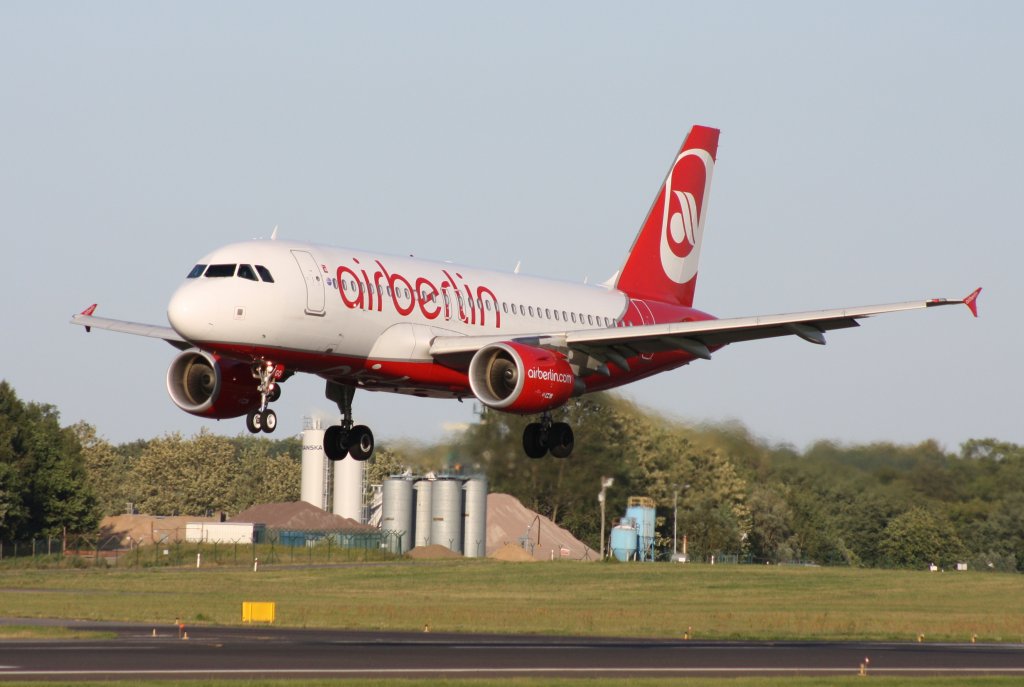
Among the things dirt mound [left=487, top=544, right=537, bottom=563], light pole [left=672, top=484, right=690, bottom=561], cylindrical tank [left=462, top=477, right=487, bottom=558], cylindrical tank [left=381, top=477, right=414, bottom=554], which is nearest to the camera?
light pole [left=672, top=484, right=690, bottom=561]

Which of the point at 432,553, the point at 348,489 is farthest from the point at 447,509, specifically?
the point at 348,489

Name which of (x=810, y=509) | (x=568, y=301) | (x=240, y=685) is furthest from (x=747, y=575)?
(x=240, y=685)

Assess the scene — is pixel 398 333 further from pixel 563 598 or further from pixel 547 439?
pixel 563 598

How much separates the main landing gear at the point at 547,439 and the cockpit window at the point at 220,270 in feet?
33.5

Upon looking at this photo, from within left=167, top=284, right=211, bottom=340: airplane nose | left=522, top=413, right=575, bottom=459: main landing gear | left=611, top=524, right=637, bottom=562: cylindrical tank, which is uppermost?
left=167, top=284, right=211, bottom=340: airplane nose

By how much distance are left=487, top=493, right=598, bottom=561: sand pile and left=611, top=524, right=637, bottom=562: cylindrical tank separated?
12.5 feet

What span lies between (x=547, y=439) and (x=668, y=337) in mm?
4415

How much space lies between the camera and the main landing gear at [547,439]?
44.4 metres

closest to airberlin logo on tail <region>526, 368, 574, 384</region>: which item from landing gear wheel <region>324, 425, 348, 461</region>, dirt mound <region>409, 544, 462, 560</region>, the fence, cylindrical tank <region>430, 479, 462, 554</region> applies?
landing gear wheel <region>324, 425, 348, 461</region>

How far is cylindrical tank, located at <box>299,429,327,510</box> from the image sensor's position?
124375mm

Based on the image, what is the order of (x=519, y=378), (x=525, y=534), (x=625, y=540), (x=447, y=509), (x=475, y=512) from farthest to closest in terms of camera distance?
(x=447, y=509), (x=475, y=512), (x=525, y=534), (x=625, y=540), (x=519, y=378)

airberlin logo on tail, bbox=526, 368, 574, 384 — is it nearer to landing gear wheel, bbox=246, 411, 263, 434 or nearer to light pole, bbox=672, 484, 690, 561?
landing gear wheel, bbox=246, 411, 263, 434

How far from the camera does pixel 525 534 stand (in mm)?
107688

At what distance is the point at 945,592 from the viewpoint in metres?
86.2
